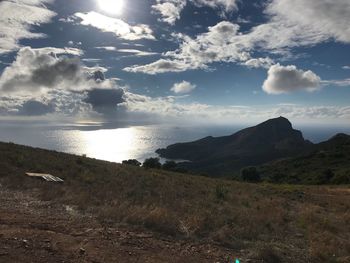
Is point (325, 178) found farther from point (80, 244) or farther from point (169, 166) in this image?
point (80, 244)

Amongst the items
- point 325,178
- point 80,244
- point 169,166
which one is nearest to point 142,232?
point 80,244

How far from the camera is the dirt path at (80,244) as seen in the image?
24.7ft

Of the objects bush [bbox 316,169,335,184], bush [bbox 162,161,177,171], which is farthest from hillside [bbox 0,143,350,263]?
bush [bbox 316,169,335,184]

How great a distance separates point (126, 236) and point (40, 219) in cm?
301

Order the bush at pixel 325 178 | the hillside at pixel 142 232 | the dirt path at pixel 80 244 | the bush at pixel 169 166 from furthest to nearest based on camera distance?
the bush at pixel 325 178 → the bush at pixel 169 166 → the hillside at pixel 142 232 → the dirt path at pixel 80 244

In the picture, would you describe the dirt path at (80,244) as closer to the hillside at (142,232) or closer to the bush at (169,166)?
the hillside at (142,232)

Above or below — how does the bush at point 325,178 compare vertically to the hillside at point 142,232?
below

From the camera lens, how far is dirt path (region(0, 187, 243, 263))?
7.54m

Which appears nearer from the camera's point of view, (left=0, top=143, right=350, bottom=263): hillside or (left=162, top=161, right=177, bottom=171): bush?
(left=0, top=143, right=350, bottom=263): hillside

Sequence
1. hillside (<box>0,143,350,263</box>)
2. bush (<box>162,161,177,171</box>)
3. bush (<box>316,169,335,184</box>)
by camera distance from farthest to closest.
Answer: bush (<box>316,169,335,184</box>), bush (<box>162,161,177,171</box>), hillside (<box>0,143,350,263</box>)

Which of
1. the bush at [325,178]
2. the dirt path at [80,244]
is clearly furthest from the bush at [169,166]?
the dirt path at [80,244]

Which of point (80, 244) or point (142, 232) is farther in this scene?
point (142, 232)

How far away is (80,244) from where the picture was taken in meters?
8.34

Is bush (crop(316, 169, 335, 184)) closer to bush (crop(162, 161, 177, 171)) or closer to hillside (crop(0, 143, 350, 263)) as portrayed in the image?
bush (crop(162, 161, 177, 171))
